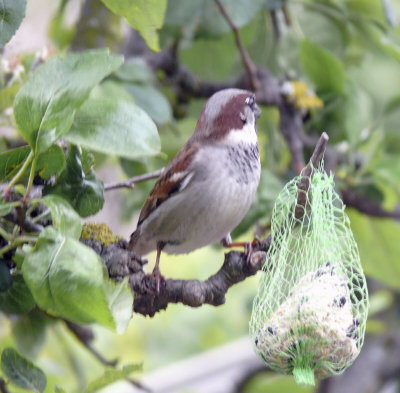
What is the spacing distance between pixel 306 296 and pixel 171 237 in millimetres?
516

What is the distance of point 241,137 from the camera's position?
1743 mm

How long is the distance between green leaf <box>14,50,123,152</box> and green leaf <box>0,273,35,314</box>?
0.30 metres

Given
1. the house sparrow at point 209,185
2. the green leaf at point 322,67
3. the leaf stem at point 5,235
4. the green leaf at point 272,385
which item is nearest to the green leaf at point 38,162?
the leaf stem at point 5,235

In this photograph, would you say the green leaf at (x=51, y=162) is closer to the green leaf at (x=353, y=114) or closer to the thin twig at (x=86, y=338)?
the thin twig at (x=86, y=338)

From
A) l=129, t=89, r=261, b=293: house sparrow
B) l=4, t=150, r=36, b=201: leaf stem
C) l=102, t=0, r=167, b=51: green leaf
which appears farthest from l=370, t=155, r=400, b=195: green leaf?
l=4, t=150, r=36, b=201: leaf stem

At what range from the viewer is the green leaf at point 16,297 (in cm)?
129

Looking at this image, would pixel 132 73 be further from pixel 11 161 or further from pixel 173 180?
pixel 11 161

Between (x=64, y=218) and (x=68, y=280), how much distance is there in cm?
13

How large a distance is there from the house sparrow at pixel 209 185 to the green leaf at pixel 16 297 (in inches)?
14.8

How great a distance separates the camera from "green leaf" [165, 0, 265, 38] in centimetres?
207

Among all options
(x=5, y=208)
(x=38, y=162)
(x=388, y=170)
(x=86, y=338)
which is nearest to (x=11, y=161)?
(x=38, y=162)

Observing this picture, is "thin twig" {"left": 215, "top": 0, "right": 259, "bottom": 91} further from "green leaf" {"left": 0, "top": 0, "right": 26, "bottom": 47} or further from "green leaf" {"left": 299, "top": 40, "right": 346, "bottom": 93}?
"green leaf" {"left": 0, "top": 0, "right": 26, "bottom": 47}

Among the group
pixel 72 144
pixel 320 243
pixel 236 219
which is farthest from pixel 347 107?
pixel 72 144

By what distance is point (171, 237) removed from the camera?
5.62ft
